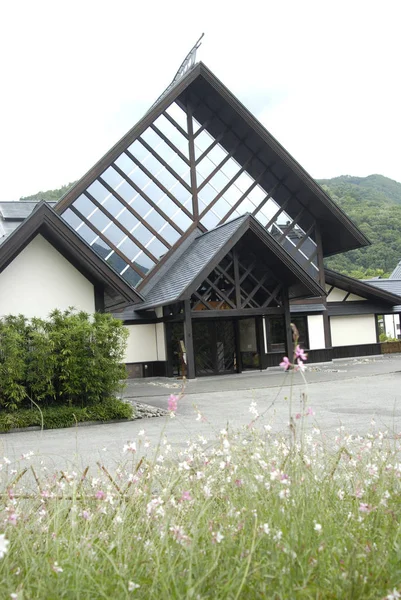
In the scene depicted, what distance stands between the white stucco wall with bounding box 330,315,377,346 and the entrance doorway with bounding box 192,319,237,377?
705 cm

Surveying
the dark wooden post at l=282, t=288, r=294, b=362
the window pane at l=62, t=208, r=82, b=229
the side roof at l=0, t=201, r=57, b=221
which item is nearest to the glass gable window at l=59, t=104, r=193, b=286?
the window pane at l=62, t=208, r=82, b=229

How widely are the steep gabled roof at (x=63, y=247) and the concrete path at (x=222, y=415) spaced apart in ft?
9.41

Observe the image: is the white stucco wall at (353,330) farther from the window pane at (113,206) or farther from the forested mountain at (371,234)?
the forested mountain at (371,234)

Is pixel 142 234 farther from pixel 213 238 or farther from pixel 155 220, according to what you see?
pixel 213 238

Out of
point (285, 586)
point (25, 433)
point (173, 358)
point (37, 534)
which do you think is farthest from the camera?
point (173, 358)

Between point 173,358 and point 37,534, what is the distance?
20.5m

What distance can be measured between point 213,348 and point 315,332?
239 inches

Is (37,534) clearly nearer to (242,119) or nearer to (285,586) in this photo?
(285,586)

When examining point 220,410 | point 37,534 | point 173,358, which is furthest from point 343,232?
point 37,534

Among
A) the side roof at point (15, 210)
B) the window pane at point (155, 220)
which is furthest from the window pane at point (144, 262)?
the side roof at point (15, 210)

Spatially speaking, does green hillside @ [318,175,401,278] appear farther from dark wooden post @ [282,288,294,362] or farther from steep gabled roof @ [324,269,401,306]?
dark wooden post @ [282,288,294,362]

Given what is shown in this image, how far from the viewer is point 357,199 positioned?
70312 millimetres

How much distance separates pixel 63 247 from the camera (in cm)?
1387

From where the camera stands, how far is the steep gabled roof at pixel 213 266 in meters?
20.9
